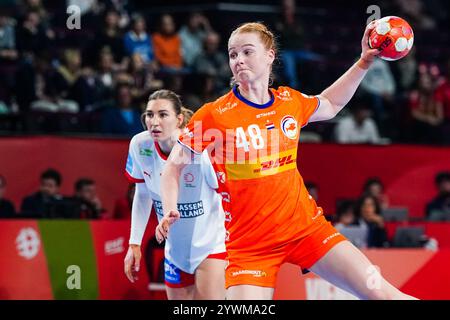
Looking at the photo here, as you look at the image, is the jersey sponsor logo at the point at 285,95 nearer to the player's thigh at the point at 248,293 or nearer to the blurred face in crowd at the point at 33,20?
the player's thigh at the point at 248,293

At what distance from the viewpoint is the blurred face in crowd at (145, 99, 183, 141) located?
22.3 feet

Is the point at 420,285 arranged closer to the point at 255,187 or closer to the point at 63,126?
the point at 255,187

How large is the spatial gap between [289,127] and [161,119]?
1.28m

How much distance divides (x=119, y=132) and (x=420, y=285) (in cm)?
456

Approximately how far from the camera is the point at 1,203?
10195 millimetres

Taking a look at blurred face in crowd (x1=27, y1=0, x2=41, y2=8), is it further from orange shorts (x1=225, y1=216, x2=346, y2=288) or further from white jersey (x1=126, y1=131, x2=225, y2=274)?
orange shorts (x1=225, y1=216, x2=346, y2=288)

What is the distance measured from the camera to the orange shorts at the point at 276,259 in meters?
5.57

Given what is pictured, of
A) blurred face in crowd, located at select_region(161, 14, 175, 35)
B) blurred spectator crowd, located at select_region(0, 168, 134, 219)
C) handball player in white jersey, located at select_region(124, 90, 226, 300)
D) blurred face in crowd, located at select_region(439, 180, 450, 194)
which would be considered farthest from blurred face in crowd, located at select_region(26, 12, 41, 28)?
handball player in white jersey, located at select_region(124, 90, 226, 300)

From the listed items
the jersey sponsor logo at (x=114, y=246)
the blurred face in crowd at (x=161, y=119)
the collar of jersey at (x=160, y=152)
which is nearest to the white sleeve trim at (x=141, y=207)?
the collar of jersey at (x=160, y=152)

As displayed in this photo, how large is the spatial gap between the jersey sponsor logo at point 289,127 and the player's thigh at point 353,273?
2.37 feet

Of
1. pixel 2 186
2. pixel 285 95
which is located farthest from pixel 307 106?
pixel 2 186

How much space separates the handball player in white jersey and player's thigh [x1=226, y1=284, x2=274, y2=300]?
4.41 ft

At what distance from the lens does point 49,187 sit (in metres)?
10.7

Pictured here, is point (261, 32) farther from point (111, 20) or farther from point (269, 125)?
point (111, 20)
